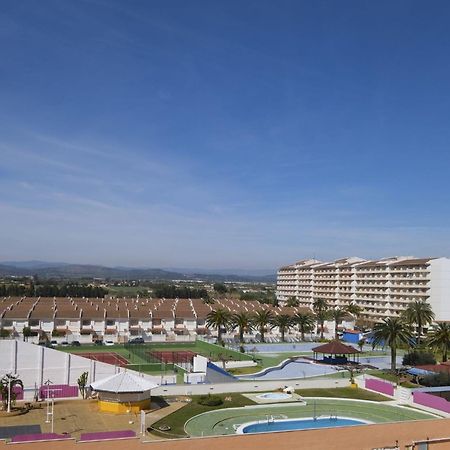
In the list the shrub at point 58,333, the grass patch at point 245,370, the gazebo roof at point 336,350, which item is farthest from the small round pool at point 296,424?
the shrub at point 58,333

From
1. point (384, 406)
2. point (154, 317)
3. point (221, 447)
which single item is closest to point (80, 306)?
point (154, 317)

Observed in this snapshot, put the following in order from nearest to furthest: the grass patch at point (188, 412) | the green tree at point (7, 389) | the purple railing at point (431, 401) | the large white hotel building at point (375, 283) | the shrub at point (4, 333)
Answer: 1. the grass patch at point (188, 412)
2. the green tree at point (7, 389)
3. the purple railing at point (431, 401)
4. the shrub at point (4, 333)
5. the large white hotel building at point (375, 283)

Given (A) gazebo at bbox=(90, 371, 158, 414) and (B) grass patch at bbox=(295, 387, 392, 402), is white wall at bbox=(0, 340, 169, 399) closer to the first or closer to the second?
(A) gazebo at bbox=(90, 371, 158, 414)

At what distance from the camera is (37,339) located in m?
66.1

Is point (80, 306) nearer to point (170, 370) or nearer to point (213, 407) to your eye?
point (170, 370)

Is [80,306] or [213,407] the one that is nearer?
[213,407]

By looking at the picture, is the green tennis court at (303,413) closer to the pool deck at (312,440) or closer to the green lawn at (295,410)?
the green lawn at (295,410)

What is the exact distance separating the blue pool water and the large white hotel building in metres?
63.8

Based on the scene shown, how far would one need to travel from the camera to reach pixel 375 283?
350 ft

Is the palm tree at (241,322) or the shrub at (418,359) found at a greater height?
the palm tree at (241,322)

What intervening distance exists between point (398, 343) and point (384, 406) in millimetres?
12214

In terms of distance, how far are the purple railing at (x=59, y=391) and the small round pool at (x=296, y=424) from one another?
11.5m

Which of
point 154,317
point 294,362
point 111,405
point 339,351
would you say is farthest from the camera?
point 154,317

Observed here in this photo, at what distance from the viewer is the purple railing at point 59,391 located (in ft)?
115
